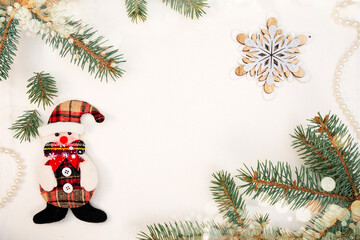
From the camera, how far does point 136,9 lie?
93cm

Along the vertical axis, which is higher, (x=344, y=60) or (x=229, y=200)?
(x=344, y=60)

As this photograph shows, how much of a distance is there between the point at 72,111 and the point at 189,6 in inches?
17.2

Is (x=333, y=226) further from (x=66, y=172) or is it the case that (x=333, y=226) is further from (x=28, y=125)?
(x=28, y=125)

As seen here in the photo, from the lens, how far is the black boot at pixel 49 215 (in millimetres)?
949

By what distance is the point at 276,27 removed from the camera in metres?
0.97

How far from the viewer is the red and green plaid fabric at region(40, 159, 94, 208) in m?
0.94

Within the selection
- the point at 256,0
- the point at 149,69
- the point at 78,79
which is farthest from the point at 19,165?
the point at 256,0

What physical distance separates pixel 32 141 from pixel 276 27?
782 millimetres

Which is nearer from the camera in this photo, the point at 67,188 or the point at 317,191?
the point at 317,191

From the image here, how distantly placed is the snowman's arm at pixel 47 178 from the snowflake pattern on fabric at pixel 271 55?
23.9 inches

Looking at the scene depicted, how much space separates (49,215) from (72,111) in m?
0.30

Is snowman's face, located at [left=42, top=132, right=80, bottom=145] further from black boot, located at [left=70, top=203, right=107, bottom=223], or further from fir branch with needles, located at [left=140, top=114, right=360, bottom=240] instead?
fir branch with needles, located at [left=140, top=114, right=360, bottom=240]

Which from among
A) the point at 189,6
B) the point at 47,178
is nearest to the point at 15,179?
the point at 47,178

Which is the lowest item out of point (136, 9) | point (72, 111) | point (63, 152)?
point (63, 152)
